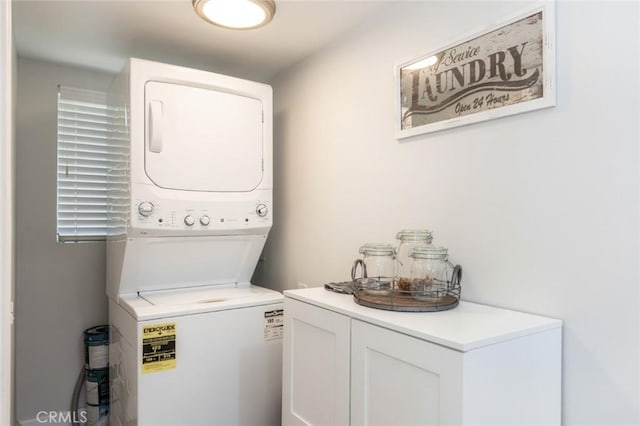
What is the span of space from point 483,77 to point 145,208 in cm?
149

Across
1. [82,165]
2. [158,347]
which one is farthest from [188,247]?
[82,165]

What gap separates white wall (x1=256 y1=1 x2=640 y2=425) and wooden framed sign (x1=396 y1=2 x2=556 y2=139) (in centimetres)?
4

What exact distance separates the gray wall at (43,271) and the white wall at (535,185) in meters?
1.65

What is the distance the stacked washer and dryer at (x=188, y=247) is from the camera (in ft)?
5.94

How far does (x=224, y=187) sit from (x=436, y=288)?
1.20 m

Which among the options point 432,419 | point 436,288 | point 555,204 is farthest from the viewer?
point 436,288

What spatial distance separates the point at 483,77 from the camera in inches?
55.2

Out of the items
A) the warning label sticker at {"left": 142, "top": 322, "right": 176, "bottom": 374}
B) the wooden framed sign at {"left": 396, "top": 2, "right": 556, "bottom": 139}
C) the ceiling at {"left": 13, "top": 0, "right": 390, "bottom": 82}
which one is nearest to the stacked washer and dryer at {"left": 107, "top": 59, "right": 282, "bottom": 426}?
the warning label sticker at {"left": 142, "top": 322, "right": 176, "bottom": 374}

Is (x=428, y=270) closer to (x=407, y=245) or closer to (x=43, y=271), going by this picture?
(x=407, y=245)

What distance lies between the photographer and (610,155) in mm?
1100

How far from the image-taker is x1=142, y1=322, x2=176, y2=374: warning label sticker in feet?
5.70

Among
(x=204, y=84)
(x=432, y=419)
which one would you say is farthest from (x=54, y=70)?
(x=432, y=419)

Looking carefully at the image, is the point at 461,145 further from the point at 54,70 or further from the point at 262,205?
the point at 54,70

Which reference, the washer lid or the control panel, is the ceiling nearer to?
the control panel
